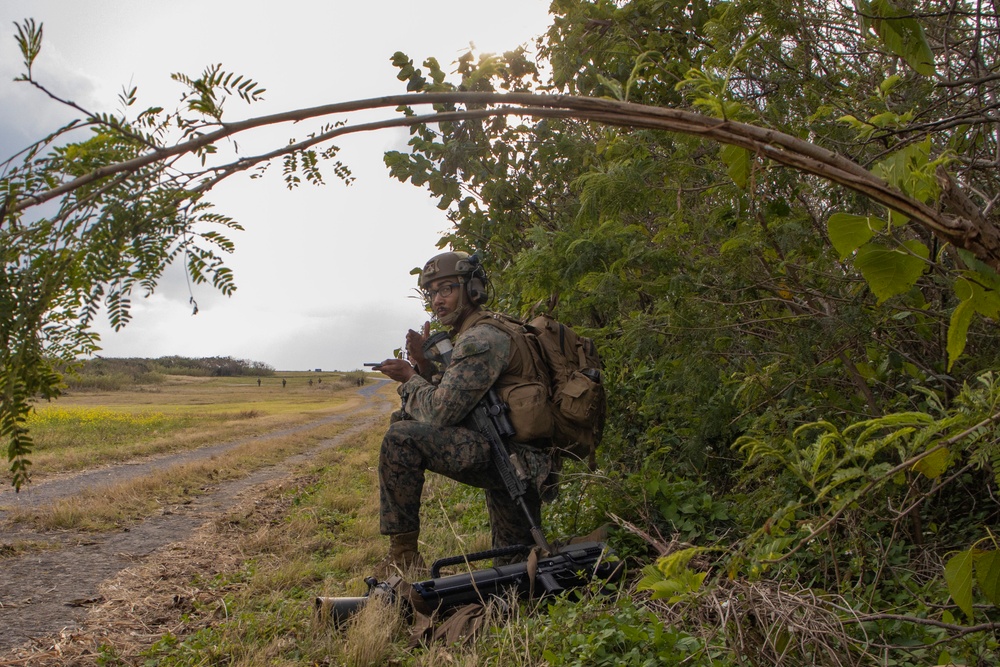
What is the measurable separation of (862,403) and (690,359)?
81cm

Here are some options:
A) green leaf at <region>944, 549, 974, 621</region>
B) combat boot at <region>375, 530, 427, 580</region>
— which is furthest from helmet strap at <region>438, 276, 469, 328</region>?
green leaf at <region>944, 549, 974, 621</region>

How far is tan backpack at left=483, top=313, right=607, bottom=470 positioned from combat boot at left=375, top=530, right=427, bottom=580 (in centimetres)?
90

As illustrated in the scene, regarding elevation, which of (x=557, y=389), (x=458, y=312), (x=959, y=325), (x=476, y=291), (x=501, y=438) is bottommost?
(x=501, y=438)

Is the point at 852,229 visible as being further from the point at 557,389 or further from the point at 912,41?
the point at 557,389

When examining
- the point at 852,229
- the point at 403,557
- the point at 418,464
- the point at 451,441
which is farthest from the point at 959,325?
the point at 403,557

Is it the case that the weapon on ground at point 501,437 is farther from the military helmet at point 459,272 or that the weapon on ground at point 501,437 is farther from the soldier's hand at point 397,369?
the military helmet at point 459,272

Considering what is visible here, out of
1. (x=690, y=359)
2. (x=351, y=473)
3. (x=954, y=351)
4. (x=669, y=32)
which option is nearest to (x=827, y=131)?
(x=690, y=359)

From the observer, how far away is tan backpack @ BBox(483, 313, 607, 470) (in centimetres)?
398

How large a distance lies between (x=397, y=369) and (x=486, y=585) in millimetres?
1506

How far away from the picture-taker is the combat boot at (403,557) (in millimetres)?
4145

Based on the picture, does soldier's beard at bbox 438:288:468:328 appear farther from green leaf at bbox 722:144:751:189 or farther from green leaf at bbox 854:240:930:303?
green leaf at bbox 854:240:930:303

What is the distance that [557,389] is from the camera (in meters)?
4.09

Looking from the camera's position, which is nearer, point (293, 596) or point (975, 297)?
point (975, 297)

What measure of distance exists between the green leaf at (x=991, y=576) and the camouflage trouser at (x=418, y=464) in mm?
2653
